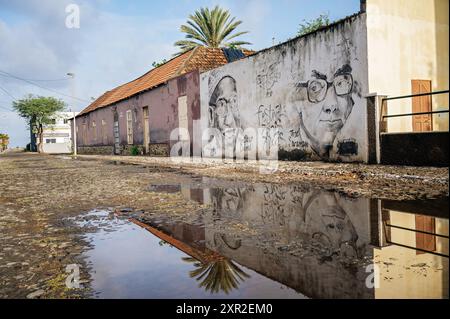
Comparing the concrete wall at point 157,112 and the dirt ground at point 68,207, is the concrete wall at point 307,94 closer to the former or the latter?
the dirt ground at point 68,207

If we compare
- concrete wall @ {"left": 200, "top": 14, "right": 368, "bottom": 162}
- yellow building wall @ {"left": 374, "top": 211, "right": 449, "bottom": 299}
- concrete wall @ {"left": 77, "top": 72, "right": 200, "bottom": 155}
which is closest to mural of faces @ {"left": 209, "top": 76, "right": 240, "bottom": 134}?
concrete wall @ {"left": 200, "top": 14, "right": 368, "bottom": 162}

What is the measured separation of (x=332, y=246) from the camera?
2.93 meters

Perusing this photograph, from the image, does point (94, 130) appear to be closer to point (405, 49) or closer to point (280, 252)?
point (405, 49)

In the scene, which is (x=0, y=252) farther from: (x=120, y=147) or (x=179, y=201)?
(x=120, y=147)

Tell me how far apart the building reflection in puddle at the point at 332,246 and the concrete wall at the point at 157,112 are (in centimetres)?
1410

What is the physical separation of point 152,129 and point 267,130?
11.1 m

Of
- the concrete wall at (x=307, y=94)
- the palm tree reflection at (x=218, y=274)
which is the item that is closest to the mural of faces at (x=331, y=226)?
the palm tree reflection at (x=218, y=274)

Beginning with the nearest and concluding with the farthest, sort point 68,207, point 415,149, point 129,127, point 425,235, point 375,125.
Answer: point 425,235 → point 68,207 → point 415,149 → point 375,125 → point 129,127

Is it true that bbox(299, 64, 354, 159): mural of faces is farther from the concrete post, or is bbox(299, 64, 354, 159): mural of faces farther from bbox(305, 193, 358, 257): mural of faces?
bbox(305, 193, 358, 257): mural of faces

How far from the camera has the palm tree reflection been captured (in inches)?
85.8

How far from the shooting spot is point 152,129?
22.9 metres

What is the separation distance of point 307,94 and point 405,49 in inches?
117

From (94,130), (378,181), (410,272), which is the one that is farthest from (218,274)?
(94,130)
